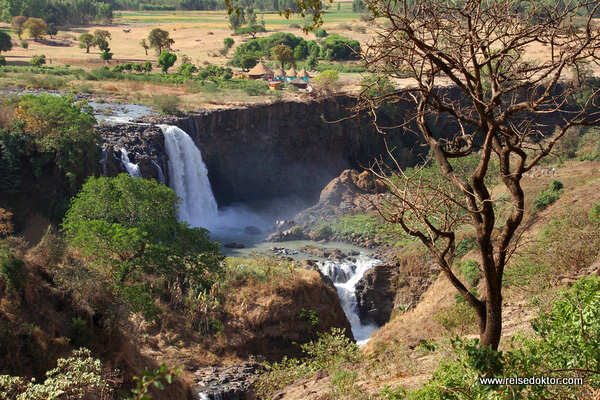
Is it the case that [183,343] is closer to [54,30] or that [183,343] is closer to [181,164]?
[181,164]

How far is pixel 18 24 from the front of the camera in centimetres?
8044

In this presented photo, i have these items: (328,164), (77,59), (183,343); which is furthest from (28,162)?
(77,59)

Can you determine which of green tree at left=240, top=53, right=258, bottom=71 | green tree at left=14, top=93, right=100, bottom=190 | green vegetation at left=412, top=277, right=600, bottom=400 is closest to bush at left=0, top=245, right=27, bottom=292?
green vegetation at left=412, top=277, right=600, bottom=400

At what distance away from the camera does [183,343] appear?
71.2 feet

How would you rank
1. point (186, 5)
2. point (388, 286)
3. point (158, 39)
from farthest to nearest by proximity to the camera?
point (186, 5) → point (158, 39) → point (388, 286)

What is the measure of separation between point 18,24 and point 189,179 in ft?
186

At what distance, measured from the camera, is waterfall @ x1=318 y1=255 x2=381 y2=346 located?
27312 mm

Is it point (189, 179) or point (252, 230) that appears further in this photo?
point (189, 179)

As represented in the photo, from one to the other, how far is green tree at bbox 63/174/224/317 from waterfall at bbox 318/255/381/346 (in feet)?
24.9

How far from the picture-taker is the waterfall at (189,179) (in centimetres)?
3644

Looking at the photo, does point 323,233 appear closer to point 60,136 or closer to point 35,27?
point 60,136

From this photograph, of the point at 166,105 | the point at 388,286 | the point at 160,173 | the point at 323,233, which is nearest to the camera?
the point at 388,286

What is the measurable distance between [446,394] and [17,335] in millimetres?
10395

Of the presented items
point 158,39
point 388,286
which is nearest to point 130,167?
point 388,286
